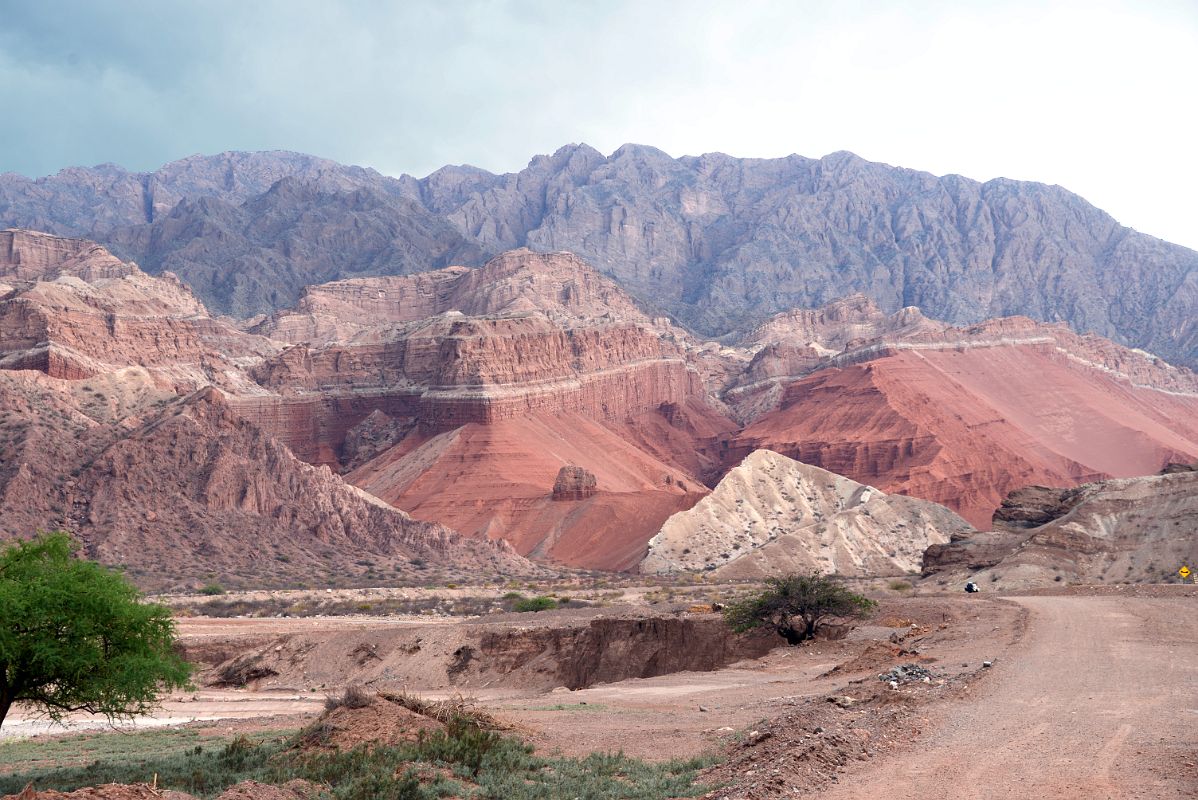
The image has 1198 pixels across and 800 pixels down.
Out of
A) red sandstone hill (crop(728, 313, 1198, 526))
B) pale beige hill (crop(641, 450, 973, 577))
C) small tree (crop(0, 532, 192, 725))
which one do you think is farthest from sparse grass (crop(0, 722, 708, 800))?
red sandstone hill (crop(728, 313, 1198, 526))

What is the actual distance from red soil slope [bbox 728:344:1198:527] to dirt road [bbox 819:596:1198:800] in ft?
263

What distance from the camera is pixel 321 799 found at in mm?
16188

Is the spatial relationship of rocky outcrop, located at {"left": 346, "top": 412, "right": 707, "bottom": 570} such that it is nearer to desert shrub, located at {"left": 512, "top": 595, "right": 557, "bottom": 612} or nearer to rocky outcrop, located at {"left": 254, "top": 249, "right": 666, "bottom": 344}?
desert shrub, located at {"left": 512, "top": 595, "right": 557, "bottom": 612}

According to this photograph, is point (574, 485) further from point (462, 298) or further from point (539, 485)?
point (462, 298)

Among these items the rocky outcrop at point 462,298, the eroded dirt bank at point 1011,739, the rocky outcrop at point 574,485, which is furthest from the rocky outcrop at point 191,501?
the rocky outcrop at point 462,298

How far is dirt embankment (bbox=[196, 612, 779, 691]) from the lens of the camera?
37.1 metres

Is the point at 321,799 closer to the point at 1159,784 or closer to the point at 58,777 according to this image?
the point at 58,777

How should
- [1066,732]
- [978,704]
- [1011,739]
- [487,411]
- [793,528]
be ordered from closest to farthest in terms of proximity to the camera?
[1011,739]
[1066,732]
[978,704]
[793,528]
[487,411]

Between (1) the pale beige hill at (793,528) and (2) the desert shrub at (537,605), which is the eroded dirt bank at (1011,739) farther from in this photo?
(1) the pale beige hill at (793,528)

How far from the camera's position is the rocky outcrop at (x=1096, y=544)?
1964 inches

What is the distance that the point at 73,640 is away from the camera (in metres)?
20.6

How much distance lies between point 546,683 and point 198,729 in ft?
40.1

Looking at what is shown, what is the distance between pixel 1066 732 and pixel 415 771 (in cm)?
966

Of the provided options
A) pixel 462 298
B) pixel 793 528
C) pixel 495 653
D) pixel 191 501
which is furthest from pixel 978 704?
pixel 462 298
